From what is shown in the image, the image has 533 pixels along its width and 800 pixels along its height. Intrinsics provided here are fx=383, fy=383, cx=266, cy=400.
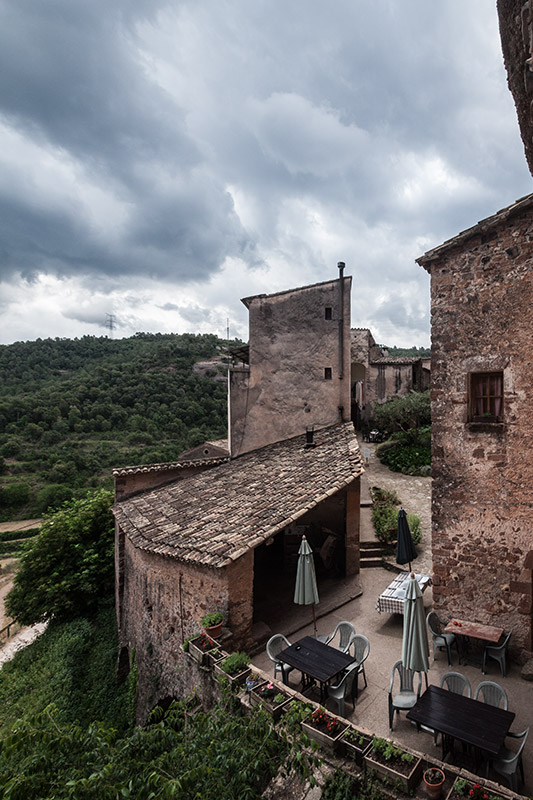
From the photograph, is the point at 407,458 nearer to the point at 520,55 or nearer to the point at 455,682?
the point at 455,682

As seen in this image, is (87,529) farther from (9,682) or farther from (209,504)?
(209,504)

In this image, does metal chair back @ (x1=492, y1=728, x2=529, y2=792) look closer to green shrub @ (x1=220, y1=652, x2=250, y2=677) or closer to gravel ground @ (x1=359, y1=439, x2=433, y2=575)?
green shrub @ (x1=220, y1=652, x2=250, y2=677)

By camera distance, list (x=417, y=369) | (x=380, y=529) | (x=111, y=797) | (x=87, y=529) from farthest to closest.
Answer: (x=417, y=369) → (x=87, y=529) → (x=380, y=529) → (x=111, y=797)

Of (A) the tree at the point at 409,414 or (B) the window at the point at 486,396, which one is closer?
(B) the window at the point at 486,396

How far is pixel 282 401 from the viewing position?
16.2 meters

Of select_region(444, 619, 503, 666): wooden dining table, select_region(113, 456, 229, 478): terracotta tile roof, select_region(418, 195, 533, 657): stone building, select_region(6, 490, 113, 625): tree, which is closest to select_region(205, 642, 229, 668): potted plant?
select_region(444, 619, 503, 666): wooden dining table

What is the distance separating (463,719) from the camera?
534cm

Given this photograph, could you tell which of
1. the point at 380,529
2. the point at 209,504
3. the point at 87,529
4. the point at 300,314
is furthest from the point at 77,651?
the point at 300,314

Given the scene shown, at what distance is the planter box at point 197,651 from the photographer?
6953 mm

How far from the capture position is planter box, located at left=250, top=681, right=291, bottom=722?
5551 mm

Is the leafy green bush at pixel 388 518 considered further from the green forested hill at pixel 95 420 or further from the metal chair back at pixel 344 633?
the green forested hill at pixel 95 420

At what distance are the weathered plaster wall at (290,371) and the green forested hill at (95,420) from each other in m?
29.4

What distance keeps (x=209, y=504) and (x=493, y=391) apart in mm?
7665

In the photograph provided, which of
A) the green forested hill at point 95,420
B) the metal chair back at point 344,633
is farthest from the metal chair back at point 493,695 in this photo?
the green forested hill at point 95,420
